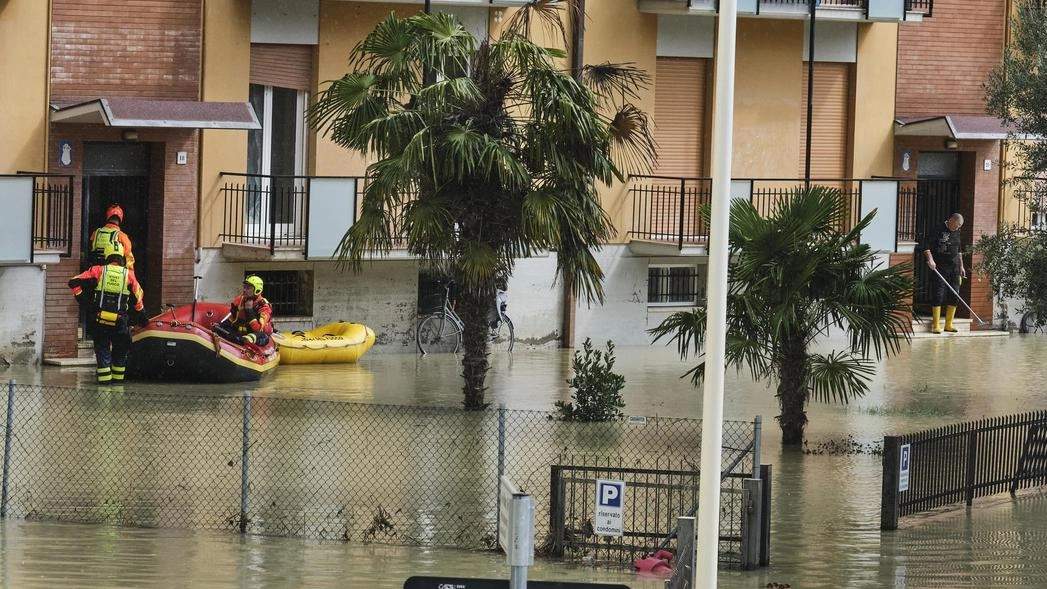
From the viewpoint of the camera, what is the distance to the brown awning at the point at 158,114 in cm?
2436

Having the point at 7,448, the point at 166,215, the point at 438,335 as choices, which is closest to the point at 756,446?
the point at 7,448

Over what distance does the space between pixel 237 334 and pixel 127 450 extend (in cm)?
655

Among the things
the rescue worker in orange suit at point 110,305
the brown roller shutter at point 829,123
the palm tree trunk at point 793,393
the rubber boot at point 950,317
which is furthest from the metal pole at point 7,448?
the rubber boot at point 950,317

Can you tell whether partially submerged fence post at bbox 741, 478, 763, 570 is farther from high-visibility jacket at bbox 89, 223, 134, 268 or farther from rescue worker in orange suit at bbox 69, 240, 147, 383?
high-visibility jacket at bbox 89, 223, 134, 268

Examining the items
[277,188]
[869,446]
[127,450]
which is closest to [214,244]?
[277,188]

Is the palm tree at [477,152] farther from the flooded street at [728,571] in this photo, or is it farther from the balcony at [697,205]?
the balcony at [697,205]

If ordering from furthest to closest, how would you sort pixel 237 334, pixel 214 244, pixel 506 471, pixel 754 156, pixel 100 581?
1. pixel 754 156
2. pixel 214 244
3. pixel 237 334
4. pixel 506 471
5. pixel 100 581

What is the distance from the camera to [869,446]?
20469 mm

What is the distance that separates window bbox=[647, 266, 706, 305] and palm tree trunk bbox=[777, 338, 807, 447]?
10.3 m

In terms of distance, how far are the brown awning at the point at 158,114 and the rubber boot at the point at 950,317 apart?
43.7 ft

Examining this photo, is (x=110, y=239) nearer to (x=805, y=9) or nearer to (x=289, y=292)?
(x=289, y=292)

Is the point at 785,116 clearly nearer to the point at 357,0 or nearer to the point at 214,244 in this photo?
the point at 357,0

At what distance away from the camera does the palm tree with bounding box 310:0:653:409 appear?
2141cm

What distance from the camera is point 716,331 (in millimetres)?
10078
